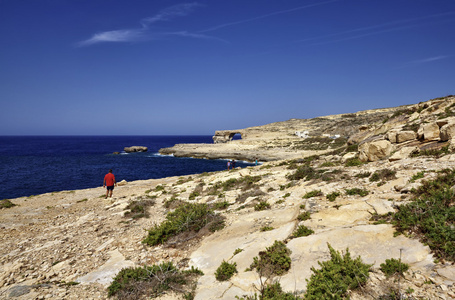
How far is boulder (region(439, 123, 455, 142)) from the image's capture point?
12430 mm

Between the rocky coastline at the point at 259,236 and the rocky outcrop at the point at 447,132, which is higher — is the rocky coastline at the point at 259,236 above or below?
below

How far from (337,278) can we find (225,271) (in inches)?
120

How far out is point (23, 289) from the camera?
6.68 m

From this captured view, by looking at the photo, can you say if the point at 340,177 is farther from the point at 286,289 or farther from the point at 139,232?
the point at 139,232

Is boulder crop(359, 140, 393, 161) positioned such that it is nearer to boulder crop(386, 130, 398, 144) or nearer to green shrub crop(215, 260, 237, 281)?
boulder crop(386, 130, 398, 144)

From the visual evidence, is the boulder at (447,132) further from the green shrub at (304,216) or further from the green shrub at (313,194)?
the green shrub at (304,216)

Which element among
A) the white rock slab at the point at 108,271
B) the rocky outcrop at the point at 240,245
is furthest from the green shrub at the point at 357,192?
the white rock slab at the point at 108,271

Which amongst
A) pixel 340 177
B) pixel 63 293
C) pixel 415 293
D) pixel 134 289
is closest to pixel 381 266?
pixel 415 293

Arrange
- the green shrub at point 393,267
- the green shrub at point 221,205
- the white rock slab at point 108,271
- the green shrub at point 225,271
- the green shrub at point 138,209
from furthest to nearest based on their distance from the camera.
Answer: the green shrub at point 138,209, the green shrub at point 221,205, the white rock slab at point 108,271, the green shrub at point 225,271, the green shrub at point 393,267

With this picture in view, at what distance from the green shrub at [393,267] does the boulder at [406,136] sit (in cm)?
1329

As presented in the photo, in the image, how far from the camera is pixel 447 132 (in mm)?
12641

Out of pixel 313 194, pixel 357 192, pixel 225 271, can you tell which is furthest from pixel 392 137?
pixel 225 271

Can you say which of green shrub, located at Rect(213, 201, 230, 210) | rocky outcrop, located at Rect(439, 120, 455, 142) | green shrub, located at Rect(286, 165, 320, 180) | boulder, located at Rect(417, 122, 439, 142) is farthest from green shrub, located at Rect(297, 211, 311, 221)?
boulder, located at Rect(417, 122, 439, 142)

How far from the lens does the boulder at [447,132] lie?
12.4 metres
